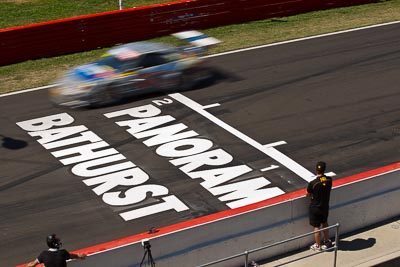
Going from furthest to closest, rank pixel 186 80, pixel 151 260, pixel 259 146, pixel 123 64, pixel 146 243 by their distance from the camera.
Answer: pixel 186 80 → pixel 123 64 → pixel 259 146 → pixel 151 260 → pixel 146 243

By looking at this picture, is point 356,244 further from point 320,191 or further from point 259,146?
point 259,146

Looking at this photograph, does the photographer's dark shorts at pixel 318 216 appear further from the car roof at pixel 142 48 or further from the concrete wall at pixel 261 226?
the car roof at pixel 142 48

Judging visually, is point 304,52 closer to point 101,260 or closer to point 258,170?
point 258,170

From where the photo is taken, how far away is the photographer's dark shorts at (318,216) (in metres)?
13.5

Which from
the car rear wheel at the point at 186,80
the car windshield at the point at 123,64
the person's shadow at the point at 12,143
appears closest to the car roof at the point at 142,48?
the car windshield at the point at 123,64

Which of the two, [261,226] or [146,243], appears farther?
[261,226]

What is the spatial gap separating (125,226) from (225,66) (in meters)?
9.67

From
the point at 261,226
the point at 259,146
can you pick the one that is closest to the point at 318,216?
the point at 261,226

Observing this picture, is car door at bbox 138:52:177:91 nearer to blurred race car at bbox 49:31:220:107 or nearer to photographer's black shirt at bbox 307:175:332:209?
blurred race car at bbox 49:31:220:107

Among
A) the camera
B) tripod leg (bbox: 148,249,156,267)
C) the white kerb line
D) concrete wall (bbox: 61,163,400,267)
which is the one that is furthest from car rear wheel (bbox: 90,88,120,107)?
the camera

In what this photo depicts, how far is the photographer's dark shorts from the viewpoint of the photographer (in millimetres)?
13492

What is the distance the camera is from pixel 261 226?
13.3m

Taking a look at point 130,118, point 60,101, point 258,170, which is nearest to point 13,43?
point 60,101

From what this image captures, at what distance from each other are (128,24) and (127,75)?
589 centimetres
